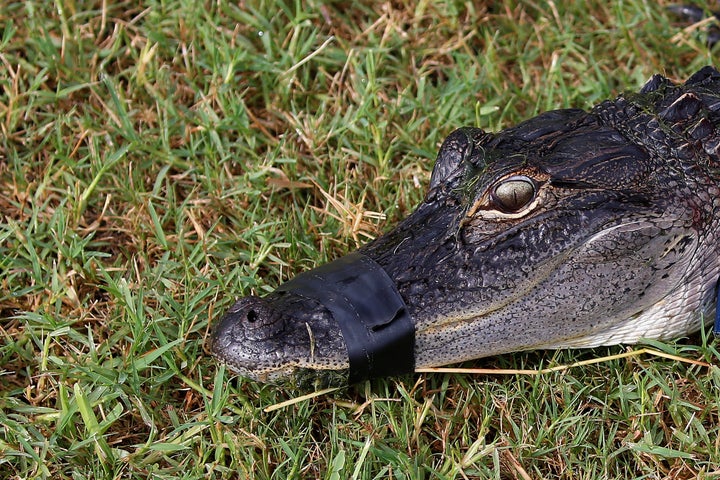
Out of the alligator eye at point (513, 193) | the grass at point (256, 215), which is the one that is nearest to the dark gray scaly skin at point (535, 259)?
the alligator eye at point (513, 193)

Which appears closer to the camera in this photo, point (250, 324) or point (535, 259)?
point (250, 324)

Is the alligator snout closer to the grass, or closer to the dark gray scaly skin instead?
the dark gray scaly skin

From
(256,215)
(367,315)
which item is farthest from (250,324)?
(256,215)

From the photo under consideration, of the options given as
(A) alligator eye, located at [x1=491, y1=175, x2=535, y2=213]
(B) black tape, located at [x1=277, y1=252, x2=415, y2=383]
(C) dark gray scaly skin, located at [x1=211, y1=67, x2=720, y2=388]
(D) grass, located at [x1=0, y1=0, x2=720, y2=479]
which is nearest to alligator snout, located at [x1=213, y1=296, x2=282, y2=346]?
(C) dark gray scaly skin, located at [x1=211, y1=67, x2=720, y2=388]

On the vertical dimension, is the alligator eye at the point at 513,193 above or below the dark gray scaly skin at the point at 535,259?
above

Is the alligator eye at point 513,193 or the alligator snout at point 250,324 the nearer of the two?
the alligator snout at point 250,324

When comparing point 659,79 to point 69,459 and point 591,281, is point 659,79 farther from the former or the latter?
point 69,459

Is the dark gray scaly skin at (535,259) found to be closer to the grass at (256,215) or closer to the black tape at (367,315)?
the black tape at (367,315)

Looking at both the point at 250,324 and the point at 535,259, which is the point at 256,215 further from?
the point at 535,259
